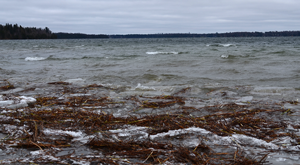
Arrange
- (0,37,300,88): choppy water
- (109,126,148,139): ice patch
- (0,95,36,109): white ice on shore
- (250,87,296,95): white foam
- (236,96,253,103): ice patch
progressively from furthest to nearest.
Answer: (0,37,300,88): choppy water, (250,87,296,95): white foam, (236,96,253,103): ice patch, (0,95,36,109): white ice on shore, (109,126,148,139): ice patch

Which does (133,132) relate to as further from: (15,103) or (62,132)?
(15,103)

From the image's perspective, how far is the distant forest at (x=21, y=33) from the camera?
104 meters

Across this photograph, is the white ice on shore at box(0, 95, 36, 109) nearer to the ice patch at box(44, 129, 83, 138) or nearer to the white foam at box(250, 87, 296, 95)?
the ice patch at box(44, 129, 83, 138)

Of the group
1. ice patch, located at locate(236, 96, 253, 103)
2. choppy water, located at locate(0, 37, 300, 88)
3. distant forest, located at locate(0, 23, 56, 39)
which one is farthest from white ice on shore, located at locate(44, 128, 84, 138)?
distant forest, located at locate(0, 23, 56, 39)

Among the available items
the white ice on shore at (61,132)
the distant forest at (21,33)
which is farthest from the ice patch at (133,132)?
the distant forest at (21,33)

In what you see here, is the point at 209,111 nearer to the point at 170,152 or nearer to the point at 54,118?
the point at 170,152

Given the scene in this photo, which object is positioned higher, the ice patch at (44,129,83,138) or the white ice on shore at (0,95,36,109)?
the white ice on shore at (0,95,36,109)

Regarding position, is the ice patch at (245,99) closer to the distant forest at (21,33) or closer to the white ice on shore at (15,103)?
the white ice on shore at (15,103)

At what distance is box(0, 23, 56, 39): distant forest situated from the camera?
104 metres

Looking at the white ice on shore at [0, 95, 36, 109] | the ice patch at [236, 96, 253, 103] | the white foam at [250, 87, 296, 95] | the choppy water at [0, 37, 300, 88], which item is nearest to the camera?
the white ice on shore at [0, 95, 36, 109]

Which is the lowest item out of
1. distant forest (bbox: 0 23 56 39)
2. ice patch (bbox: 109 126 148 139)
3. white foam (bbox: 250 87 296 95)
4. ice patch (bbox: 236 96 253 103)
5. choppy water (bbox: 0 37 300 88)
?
ice patch (bbox: 109 126 148 139)

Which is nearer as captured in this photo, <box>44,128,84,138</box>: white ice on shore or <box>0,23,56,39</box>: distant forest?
<box>44,128,84,138</box>: white ice on shore

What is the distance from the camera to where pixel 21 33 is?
109m

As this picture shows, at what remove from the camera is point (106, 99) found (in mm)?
4477
